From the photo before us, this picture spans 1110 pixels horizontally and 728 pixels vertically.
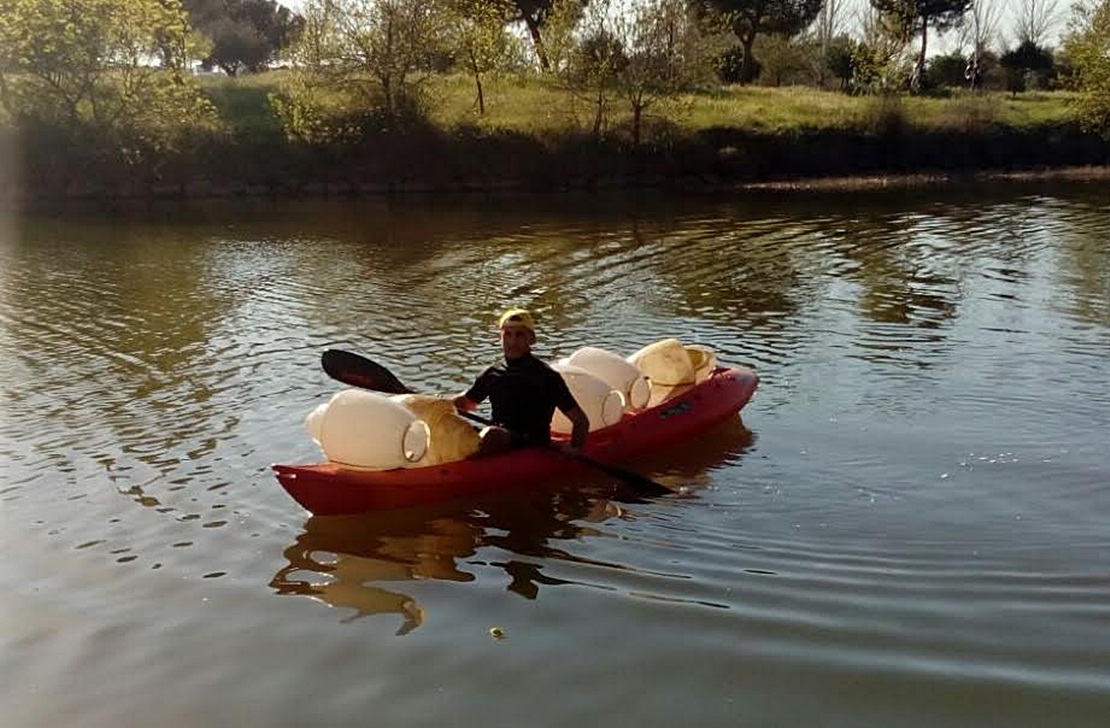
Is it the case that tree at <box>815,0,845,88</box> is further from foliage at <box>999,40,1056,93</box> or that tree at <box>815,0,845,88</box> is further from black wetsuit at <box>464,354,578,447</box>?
black wetsuit at <box>464,354,578,447</box>

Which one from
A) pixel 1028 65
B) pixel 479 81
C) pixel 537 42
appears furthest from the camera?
pixel 1028 65

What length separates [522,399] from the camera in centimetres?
696

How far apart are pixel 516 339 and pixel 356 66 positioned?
29306mm

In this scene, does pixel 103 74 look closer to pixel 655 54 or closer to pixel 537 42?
pixel 537 42

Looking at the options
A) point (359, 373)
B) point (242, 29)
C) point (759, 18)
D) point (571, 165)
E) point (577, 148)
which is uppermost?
point (242, 29)

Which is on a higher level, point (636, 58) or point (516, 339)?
point (636, 58)

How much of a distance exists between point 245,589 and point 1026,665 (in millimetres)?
3686

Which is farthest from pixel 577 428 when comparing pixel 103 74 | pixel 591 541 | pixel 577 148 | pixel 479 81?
pixel 479 81

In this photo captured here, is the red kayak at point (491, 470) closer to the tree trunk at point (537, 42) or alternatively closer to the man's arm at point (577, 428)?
the man's arm at point (577, 428)

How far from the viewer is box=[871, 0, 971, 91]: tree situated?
46.3m

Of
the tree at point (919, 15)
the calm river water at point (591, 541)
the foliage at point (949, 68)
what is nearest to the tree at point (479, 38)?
the tree at point (919, 15)

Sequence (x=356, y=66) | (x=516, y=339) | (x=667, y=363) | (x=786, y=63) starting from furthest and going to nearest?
(x=786, y=63) → (x=356, y=66) → (x=667, y=363) → (x=516, y=339)

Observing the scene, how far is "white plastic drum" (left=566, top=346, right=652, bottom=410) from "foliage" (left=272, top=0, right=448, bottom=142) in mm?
27628

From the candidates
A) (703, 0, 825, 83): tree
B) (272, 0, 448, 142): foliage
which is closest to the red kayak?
(272, 0, 448, 142): foliage
